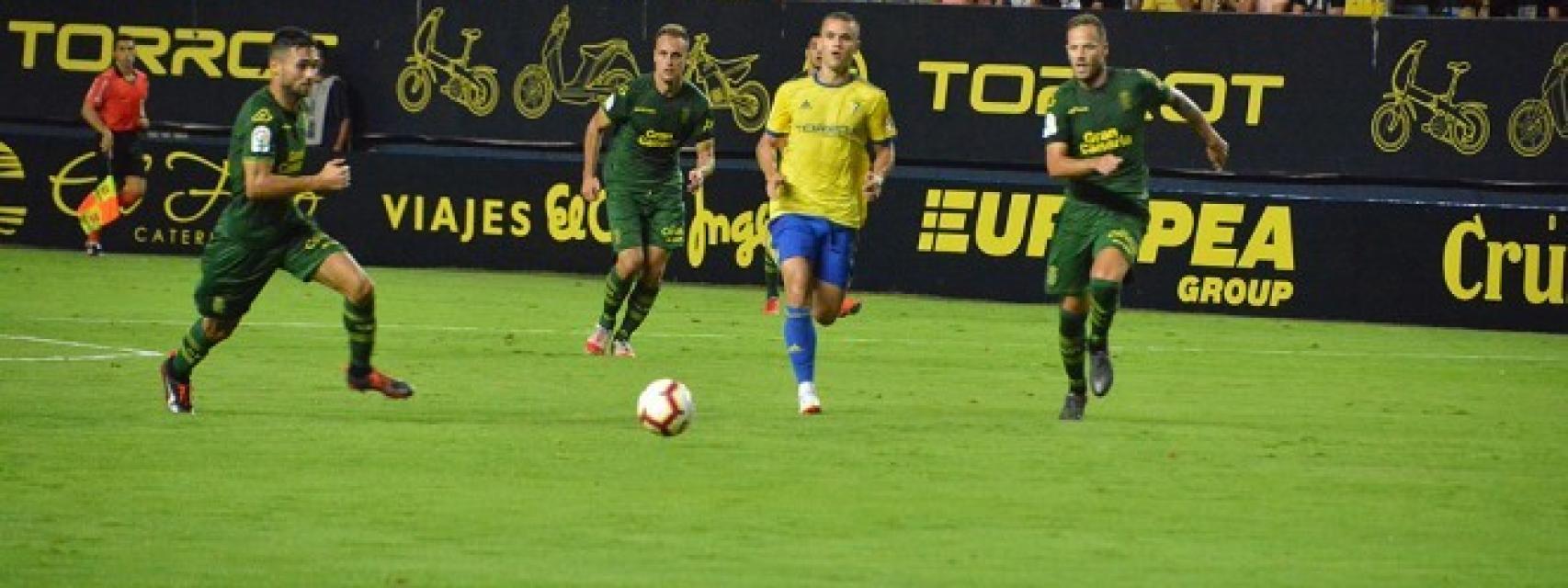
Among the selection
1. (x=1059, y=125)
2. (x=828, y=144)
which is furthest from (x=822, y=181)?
(x=1059, y=125)

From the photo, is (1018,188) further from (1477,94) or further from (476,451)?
(476,451)

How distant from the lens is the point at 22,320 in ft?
72.4

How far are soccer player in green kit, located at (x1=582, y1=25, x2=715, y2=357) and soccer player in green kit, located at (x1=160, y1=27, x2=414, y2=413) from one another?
4886 millimetres

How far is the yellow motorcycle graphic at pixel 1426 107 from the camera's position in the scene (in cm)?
2631

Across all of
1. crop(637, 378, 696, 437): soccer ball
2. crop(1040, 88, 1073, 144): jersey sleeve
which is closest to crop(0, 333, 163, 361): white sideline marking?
crop(637, 378, 696, 437): soccer ball

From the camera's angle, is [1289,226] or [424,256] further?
[424,256]

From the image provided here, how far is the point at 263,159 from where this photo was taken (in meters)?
15.6

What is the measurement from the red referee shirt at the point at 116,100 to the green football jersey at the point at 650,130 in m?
10.0

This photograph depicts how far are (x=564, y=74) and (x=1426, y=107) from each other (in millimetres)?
8215

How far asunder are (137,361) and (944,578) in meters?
9.67

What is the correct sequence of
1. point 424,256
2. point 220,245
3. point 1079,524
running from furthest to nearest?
point 424,256 → point 220,245 → point 1079,524

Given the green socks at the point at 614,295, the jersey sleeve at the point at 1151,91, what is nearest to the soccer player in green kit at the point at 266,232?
the jersey sleeve at the point at 1151,91

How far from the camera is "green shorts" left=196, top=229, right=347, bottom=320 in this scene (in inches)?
626

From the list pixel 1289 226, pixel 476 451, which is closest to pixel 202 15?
pixel 1289 226
